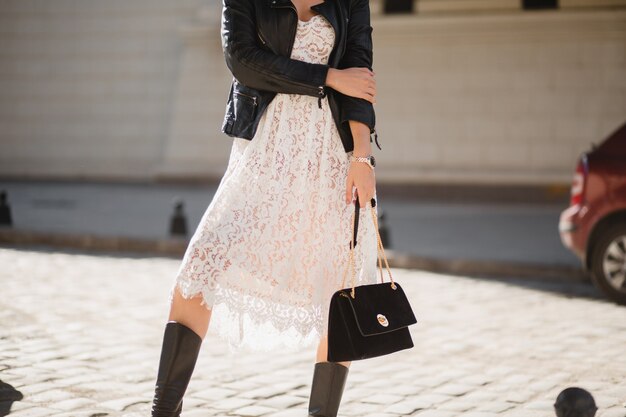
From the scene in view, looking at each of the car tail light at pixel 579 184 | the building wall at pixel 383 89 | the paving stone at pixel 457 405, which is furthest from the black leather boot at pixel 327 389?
the building wall at pixel 383 89

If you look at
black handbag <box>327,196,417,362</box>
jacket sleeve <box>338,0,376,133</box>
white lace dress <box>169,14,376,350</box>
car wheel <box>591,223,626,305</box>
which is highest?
jacket sleeve <box>338,0,376,133</box>

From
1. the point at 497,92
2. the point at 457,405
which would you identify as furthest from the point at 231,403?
the point at 497,92

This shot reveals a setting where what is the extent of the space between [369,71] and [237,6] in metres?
0.49

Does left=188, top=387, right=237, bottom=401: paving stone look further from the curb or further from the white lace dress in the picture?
the curb

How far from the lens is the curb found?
9992mm

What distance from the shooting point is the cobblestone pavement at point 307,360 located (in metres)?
4.73

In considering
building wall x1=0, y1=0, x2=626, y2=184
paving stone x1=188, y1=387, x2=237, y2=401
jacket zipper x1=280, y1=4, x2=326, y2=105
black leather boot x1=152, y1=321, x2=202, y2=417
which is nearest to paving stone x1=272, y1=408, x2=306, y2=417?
paving stone x1=188, y1=387, x2=237, y2=401

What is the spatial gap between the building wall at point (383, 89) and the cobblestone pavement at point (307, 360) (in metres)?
10.1

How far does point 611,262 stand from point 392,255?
8.61 ft

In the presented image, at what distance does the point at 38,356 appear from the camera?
554cm

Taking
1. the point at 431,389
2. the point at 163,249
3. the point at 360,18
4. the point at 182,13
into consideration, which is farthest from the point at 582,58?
the point at 360,18

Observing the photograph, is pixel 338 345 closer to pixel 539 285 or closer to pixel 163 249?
pixel 539 285

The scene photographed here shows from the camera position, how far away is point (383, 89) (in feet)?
64.3

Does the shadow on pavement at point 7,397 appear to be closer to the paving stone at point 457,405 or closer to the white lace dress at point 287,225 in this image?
the white lace dress at point 287,225
